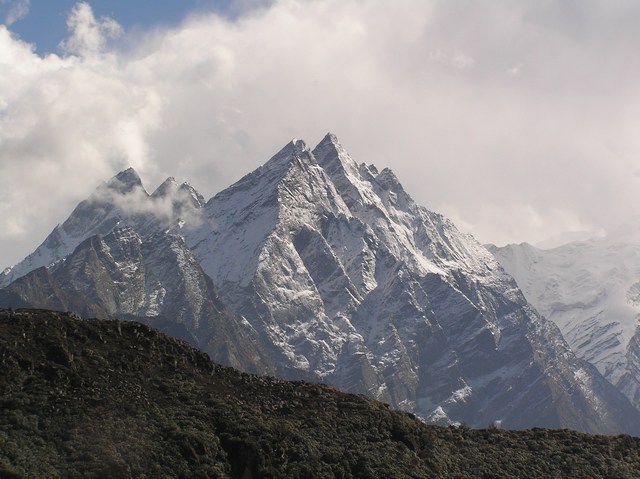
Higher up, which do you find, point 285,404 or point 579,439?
point 285,404

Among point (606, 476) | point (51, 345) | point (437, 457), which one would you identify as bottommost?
point (606, 476)

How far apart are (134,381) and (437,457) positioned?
28772 mm

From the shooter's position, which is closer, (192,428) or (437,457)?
(192,428)

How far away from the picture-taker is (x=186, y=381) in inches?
3484

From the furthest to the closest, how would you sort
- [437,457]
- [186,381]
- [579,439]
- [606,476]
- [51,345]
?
[579,439] < [606,476] < [437,457] < [186,381] < [51,345]

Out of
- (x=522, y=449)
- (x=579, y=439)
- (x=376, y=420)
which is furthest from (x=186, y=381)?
(x=579, y=439)

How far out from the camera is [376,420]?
3784 inches

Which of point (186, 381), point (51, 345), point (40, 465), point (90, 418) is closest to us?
point (40, 465)

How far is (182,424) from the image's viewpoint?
79.3 meters

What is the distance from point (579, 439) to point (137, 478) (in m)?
60.1

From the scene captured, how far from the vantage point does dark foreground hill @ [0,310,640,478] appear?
71.2 m

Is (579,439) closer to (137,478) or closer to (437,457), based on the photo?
(437,457)

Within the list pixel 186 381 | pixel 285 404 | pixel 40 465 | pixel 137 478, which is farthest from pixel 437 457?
pixel 40 465

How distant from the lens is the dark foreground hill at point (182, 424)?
7125 cm
